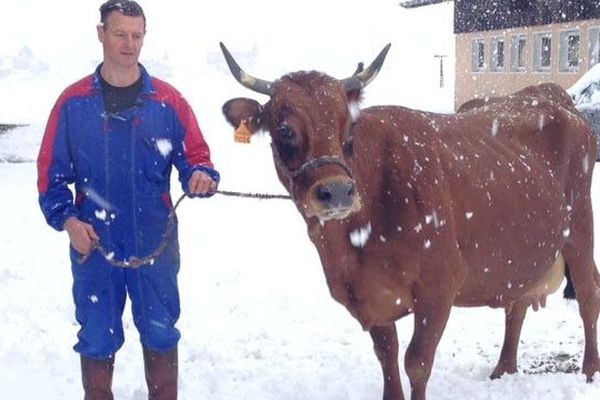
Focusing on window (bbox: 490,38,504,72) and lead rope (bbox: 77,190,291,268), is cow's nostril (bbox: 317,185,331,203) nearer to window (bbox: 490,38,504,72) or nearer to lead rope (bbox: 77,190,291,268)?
lead rope (bbox: 77,190,291,268)

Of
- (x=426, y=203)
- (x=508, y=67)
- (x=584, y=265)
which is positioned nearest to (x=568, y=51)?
(x=508, y=67)

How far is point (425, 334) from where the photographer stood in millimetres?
4113

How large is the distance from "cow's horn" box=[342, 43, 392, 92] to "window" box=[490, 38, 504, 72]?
2774cm

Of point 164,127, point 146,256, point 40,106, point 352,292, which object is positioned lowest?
point 40,106

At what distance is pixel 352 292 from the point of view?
413cm

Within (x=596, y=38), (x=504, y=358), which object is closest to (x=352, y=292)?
(x=504, y=358)

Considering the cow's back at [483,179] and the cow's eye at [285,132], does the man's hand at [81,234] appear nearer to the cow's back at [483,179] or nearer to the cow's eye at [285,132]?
the cow's eye at [285,132]

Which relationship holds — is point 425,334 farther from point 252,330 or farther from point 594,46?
point 594,46

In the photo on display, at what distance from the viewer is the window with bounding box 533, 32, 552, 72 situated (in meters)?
27.8

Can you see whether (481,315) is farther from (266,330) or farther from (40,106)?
(40,106)

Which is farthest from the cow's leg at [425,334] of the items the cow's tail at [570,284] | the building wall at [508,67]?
the building wall at [508,67]

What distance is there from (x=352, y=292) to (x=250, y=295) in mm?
2734

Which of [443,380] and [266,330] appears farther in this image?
[266,330]

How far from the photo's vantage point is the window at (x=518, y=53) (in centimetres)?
2906
